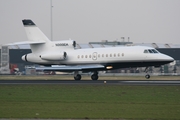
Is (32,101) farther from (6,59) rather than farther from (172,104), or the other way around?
(6,59)

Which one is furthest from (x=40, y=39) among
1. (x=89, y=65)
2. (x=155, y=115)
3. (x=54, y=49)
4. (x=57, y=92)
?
(x=155, y=115)

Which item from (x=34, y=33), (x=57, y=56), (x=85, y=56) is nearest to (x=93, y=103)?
(x=85, y=56)

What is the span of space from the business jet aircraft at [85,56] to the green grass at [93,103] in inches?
602

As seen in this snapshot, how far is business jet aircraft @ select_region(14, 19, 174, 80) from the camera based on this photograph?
5316 centimetres

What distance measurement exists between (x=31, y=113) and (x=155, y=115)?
19.2 ft

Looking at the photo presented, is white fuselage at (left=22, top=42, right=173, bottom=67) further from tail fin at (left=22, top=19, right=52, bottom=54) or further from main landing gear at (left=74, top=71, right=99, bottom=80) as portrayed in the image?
main landing gear at (left=74, top=71, right=99, bottom=80)

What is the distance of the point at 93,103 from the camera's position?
93.1 feet

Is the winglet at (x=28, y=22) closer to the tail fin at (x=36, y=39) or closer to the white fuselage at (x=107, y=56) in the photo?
the tail fin at (x=36, y=39)

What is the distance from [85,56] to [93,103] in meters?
27.8

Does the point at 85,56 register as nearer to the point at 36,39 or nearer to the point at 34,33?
the point at 36,39

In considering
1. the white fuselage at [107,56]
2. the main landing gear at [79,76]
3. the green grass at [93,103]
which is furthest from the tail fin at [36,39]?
the green grass at [93,103]

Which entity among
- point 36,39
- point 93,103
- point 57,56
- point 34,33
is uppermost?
point 34,33

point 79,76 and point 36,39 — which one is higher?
point 36,39

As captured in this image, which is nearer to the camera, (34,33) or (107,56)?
(107,56)
